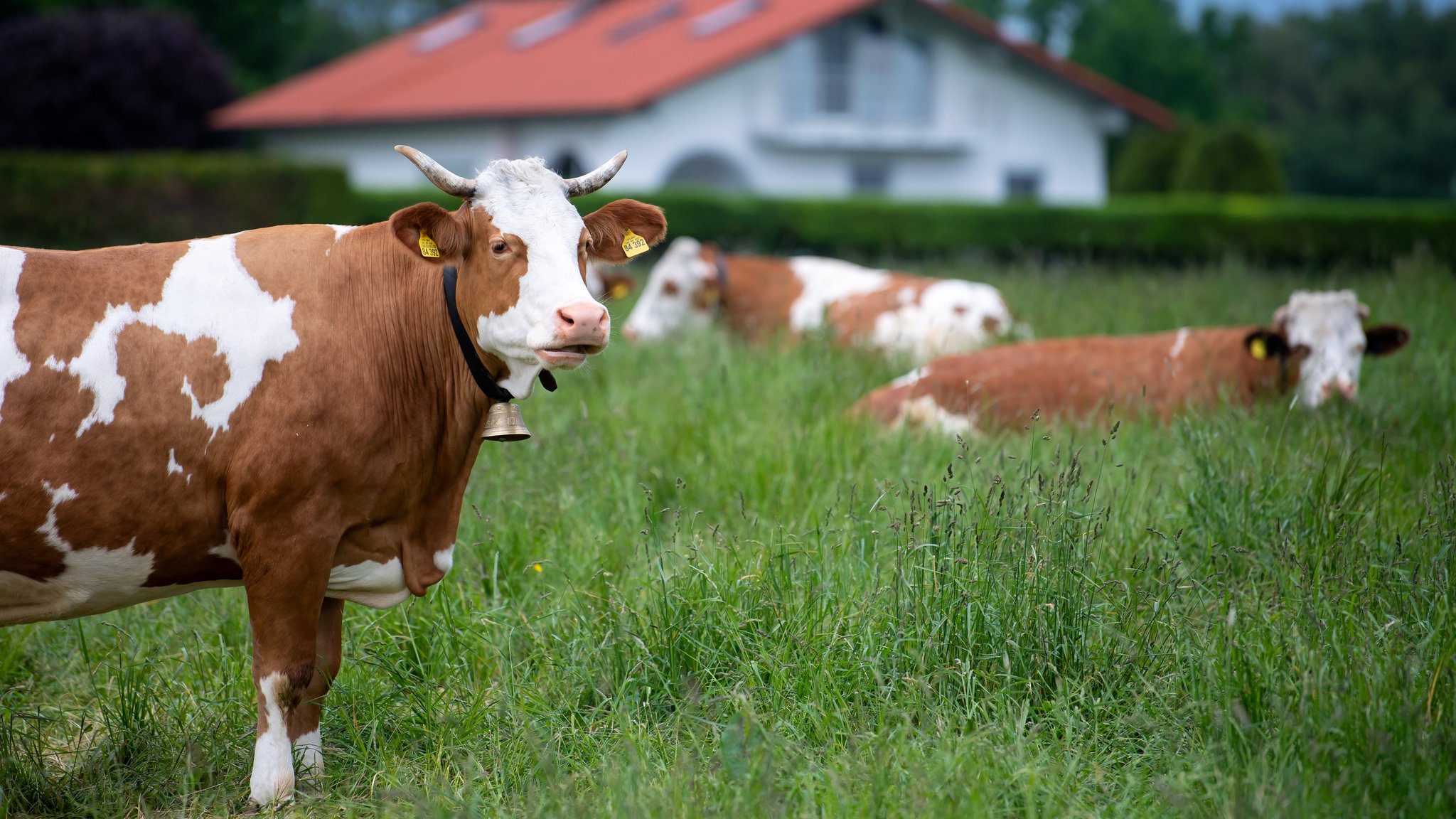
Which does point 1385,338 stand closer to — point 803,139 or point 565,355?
point 565,355

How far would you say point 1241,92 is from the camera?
180 ft

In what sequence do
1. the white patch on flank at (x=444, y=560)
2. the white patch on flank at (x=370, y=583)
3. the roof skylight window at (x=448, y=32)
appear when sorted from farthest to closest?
1. the roof skylight window at (x=448, y=32)
2. the white patch on flank at (x=444, y=560)
3. the white patch on flank at (x=370, y=583)

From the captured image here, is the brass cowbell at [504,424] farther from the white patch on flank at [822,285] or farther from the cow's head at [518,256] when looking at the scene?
the white patch on flank at [822,285]

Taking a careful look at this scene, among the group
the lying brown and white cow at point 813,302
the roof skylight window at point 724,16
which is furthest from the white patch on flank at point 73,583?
the roof skylight window at point 724,16

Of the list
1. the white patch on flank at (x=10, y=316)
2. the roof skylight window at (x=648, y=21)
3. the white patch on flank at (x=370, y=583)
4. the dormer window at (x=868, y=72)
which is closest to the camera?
the white patch on flank at (x=10, y=316)

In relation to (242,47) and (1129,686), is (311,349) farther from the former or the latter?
(242,47)

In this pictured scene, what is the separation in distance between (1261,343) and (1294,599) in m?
2.97

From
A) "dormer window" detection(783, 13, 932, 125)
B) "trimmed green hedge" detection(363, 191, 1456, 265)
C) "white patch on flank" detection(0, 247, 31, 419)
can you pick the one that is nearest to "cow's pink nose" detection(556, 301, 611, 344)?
"white patch on flank" detection(0, 247, 31, 419)

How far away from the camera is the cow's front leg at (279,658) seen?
2896 millimetres

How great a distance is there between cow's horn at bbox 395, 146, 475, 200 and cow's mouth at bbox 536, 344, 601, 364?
0.43m

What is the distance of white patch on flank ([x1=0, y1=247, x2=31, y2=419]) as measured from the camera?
2727 mm

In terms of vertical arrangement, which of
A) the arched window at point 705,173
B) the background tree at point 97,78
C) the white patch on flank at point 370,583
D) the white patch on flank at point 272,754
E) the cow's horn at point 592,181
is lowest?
the white patch on flank at point 272,754

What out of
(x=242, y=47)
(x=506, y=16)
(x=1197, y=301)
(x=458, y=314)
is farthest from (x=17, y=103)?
(x=458, y=314)

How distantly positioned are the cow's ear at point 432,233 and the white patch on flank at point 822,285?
19.0 ft
